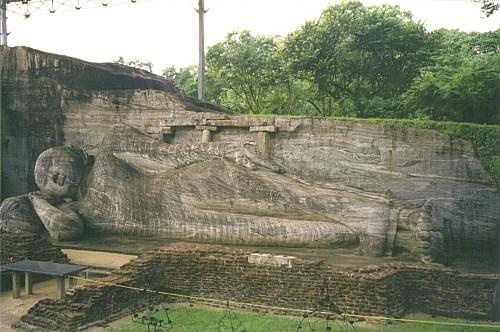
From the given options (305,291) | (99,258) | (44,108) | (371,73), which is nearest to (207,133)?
(99,258)

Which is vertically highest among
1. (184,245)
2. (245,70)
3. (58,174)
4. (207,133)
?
(245,70)

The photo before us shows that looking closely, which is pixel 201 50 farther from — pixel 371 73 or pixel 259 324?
pixel 259 324

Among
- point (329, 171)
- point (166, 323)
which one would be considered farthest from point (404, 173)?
point (166, 323)

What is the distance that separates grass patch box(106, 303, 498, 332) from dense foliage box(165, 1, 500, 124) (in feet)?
28.6

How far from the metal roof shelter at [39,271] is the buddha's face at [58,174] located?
2848 mm

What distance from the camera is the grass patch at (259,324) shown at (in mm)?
7305

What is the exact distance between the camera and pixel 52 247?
1071 centimetres

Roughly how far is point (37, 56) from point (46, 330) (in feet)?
27.4

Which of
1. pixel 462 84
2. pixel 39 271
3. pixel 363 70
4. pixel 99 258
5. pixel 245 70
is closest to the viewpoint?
pixel 39 271

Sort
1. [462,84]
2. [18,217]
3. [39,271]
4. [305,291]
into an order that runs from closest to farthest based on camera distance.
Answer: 1. [305,291]
2. [39,271]
3. [18,217]
4. [462,84]

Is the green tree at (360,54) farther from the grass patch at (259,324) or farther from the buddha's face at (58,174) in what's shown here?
the grass patch at (259,324)

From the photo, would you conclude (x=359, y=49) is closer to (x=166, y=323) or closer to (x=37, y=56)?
(x=37, y=56)

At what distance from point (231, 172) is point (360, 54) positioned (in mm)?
11321

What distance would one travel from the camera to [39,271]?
895cm
